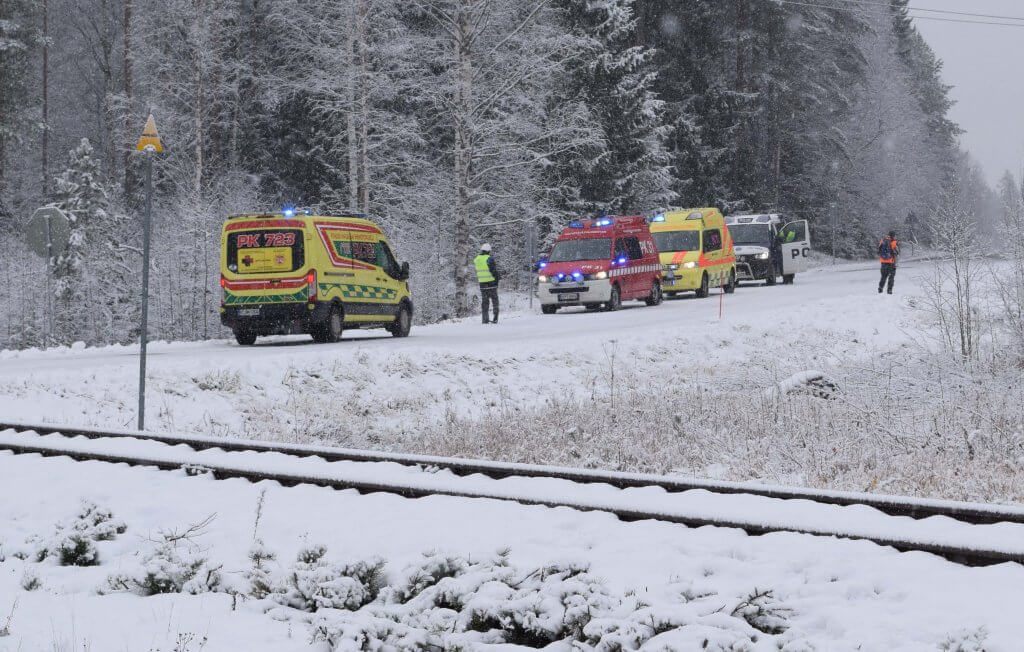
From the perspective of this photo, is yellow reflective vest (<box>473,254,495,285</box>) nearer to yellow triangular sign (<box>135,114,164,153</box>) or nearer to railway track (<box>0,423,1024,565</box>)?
yellow triangular sign (<box>135,114,164,153</box>)

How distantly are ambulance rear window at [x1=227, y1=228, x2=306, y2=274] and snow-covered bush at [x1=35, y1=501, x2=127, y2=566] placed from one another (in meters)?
13.9

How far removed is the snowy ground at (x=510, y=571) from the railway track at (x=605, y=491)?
0.41ft

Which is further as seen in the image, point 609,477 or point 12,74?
point 12,74

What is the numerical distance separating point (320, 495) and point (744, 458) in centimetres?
410

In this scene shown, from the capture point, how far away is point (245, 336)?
21.1 m

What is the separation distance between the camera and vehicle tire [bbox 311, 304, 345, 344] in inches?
811

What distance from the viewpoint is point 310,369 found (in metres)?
16.0

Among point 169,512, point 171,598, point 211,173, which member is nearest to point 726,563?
point 171,598

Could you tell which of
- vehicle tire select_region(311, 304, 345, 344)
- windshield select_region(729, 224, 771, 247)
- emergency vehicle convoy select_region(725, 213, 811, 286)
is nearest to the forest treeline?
windshield select_region(729, 224, 771, 247)

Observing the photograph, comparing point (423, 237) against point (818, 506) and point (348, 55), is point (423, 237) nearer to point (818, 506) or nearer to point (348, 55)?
point (348, 55)

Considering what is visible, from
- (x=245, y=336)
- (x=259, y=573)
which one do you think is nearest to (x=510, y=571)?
(x=259, y=573)

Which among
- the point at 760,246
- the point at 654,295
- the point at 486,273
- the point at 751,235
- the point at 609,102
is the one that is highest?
the point at 609,102

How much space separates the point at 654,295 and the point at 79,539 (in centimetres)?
2661

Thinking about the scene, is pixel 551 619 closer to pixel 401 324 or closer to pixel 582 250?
pixel 401 324
